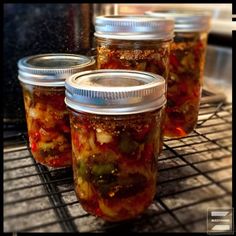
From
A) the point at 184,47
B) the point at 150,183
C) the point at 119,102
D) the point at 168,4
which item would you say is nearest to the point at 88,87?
the point at 119,102

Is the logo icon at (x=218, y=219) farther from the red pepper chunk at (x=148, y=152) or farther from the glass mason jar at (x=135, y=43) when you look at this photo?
the glass mason jar at (x=135, y=43)

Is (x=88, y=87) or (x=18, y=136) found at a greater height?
(x=88, y=87)

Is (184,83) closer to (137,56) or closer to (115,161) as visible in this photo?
(137,56)

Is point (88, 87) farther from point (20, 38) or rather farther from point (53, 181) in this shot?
point (20, 38)

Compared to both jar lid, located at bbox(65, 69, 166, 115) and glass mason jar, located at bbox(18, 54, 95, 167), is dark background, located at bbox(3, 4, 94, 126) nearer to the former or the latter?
glass mason jar, located at bbox(18, 54, 95, 167)

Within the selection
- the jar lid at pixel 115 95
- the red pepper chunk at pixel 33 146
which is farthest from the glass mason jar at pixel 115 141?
the red pepper chunk at pixel 33 146

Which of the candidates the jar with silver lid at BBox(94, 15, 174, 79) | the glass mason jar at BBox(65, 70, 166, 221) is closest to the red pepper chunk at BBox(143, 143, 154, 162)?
the glass mason jar at BBox(65, 70, 166, 221)

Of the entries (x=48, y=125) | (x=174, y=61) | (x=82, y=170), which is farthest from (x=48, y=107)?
(x=174, y=61)
